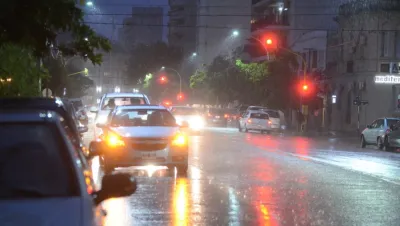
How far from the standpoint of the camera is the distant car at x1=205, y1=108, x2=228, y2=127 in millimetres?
58697

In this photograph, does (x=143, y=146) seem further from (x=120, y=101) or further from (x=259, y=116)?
(x=259, y=116)

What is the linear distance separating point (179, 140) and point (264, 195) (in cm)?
331

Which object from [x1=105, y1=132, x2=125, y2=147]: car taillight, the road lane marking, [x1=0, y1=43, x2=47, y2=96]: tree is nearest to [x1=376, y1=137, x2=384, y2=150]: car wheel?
the road lane marking

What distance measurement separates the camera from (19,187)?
13.1 ft

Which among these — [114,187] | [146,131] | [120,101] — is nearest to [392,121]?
[120,101]

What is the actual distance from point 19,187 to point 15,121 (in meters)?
0.40

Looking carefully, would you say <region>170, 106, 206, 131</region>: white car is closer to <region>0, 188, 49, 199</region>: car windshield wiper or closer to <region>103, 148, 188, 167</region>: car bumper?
<region>103, 148, 188, 167</region>: car bumper

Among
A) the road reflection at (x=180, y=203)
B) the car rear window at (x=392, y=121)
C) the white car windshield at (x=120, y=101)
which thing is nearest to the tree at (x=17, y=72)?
the road reflection at (x=180, y=203)

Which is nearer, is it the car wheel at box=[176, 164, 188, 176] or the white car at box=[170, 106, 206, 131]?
the car wheel at box=[176, 164, 188, 176]

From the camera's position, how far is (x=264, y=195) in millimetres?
13109

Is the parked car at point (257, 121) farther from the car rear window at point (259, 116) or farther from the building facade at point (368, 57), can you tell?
the building facade at point (368, 57)

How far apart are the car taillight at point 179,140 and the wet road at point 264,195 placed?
2.73 ft

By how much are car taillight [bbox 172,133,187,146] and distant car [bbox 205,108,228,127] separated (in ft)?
139

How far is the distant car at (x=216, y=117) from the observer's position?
2311 inches
